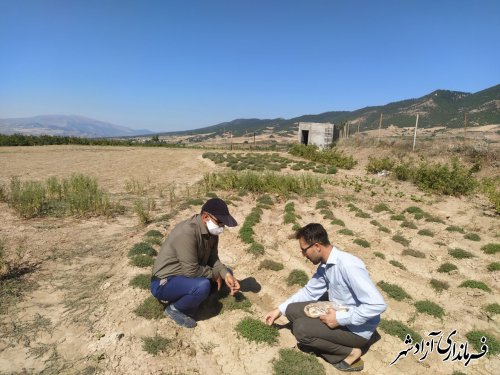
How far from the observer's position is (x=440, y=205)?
9914 mm

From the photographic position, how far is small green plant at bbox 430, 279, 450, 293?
Result: 16.9 ft

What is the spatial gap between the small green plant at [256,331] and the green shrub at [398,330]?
4.40 feet

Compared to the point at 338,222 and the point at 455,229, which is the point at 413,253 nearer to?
the point at 338,222

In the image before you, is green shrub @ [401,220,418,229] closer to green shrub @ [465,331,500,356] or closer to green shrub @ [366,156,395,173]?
green shrub @ [465,331,500,356]

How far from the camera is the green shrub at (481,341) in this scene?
3709 millimetres

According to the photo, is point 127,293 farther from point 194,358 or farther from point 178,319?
point 194,358

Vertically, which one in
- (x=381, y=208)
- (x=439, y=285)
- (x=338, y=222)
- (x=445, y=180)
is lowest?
(x=439, y=285)

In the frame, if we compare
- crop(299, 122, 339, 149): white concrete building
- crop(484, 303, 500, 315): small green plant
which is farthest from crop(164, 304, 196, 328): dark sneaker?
crop(299, 122, 339, 149): white concrete building

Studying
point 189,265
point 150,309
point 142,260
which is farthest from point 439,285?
point 142,260

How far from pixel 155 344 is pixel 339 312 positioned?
182cm

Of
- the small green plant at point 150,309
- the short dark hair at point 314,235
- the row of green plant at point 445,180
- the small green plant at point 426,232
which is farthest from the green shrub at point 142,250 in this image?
the row of green plant at point 445,180

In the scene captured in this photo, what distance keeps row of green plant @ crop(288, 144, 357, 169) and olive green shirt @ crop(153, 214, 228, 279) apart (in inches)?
570

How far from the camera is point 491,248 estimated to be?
6.42 m

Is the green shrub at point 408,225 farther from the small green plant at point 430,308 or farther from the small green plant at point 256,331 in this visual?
the small green plant at point 256,331
